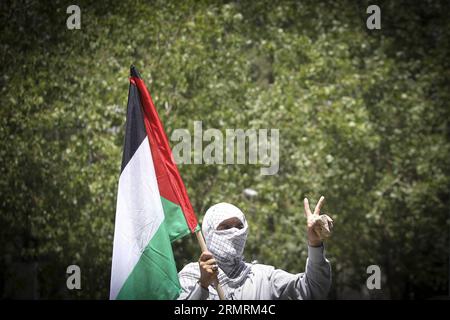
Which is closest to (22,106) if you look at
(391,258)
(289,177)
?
(289,177)

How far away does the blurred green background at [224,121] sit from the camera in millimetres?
12664

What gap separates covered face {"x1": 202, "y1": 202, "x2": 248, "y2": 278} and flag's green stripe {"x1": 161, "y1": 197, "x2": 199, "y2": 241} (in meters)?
0.26

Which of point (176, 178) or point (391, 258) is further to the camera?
point (391, 258)

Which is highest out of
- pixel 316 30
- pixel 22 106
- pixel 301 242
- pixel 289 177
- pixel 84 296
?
pixel 316 30

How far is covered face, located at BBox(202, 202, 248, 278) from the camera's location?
4254 millimetres

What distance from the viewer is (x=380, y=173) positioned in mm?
13234

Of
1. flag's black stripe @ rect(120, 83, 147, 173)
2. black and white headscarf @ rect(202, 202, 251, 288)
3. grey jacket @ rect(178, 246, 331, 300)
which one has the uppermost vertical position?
flag's black stripe @ rect(120, 83, 147, 173)

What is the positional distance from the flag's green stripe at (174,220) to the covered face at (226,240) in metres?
0.26

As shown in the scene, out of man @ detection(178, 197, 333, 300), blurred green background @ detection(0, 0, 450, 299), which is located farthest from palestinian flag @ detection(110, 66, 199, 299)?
blurred green background @ detection(0, 0, 450, 299)

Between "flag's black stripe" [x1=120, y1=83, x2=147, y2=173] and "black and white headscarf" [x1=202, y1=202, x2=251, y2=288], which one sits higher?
"flag's black stripe" [x1=120, y1=83, x2=147, y2=173]

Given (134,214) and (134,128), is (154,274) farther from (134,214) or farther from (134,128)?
(134,128)

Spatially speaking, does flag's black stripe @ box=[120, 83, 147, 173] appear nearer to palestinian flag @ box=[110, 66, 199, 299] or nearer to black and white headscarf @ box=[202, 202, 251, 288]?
palestinian flag @ box=[110, 66, 199, 299]

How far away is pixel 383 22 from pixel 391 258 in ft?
11.9

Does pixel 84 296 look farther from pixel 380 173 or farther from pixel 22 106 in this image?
pixel 380 173
